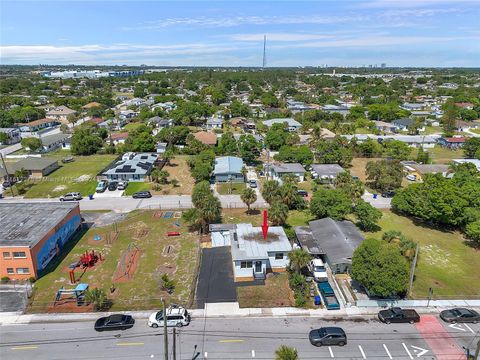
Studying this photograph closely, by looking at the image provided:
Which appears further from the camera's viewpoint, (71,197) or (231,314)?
(71,197)

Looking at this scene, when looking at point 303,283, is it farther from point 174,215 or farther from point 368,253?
point 174,215

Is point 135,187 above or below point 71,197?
below

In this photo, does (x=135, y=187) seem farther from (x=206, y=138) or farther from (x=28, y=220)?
(x=206, y=138)

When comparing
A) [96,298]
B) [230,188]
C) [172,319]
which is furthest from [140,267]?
[230,188]

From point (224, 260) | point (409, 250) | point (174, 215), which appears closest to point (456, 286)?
point (409, 250)

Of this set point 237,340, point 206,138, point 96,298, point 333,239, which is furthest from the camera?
point 206,138
